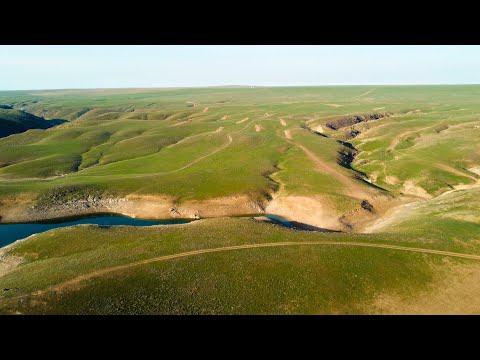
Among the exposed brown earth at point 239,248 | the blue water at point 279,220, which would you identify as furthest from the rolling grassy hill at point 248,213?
the blue water at point 279,220

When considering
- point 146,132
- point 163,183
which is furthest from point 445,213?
point 146,132

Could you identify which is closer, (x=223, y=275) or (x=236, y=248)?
(x=223, y=275)

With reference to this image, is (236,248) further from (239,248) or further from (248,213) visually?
(248,213)

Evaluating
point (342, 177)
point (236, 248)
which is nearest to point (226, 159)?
point (342, 177)

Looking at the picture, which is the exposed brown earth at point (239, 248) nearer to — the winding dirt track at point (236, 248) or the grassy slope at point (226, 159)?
the winding dirt track at point (236, 248)
